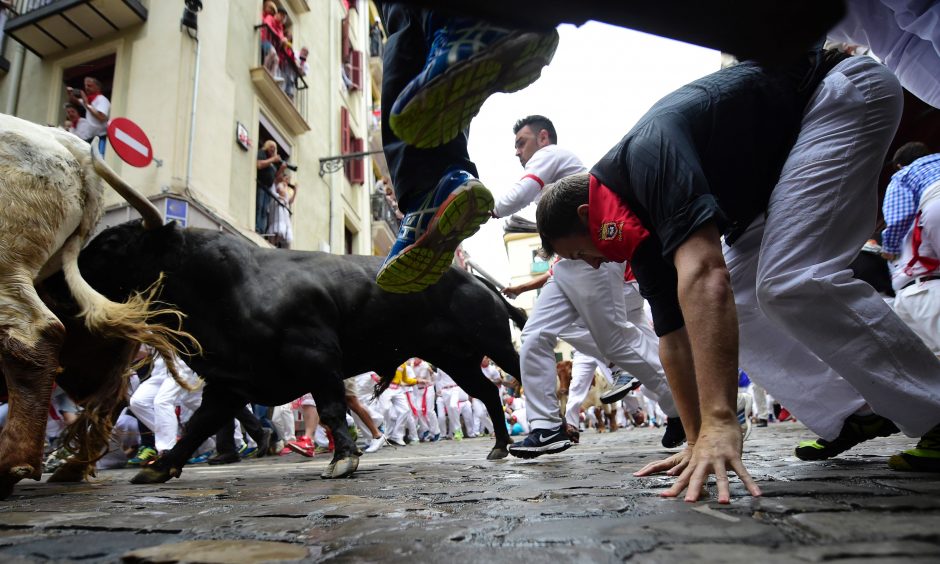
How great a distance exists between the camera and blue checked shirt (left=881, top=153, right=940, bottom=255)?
386 centimetres

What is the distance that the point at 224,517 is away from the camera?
1.84 meters

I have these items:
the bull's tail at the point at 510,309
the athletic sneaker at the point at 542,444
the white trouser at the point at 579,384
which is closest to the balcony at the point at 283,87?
the white trouser at the point at 579,384

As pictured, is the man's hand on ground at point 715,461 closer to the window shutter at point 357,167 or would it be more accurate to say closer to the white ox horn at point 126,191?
the white ox horn at point 126,191

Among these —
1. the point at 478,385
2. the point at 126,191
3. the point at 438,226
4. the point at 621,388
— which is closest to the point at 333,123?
the point at 478,385

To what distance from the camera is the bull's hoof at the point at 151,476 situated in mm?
3775

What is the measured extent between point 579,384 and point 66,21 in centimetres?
1155

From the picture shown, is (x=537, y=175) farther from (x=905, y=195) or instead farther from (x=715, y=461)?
(x=715, y=461)

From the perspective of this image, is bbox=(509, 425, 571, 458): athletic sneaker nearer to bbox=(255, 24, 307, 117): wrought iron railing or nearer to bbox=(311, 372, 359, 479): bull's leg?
bbox=(311, 372, 359, 479): bull's leg

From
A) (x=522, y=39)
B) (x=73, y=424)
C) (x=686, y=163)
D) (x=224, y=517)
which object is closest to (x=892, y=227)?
(x=686, y=163)

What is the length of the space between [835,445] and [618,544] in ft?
6.83

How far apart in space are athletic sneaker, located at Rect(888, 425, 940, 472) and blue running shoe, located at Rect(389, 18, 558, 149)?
174 cm

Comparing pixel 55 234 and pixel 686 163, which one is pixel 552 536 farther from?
pixel 55 234

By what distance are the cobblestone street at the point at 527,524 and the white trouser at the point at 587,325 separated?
2.07 meters

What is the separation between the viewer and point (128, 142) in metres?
8.55
